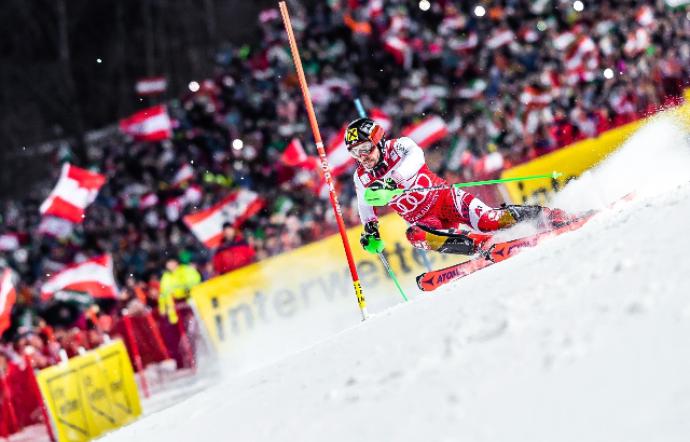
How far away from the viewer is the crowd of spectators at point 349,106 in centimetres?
1503

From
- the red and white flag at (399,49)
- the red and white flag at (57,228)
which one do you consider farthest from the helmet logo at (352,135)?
the red and white flag at (57,228)

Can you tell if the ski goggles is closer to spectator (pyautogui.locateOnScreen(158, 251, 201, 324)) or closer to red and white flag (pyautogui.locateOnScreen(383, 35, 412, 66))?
spectator (pyautogui.locateOnScreen(158, 251, 201, 324))

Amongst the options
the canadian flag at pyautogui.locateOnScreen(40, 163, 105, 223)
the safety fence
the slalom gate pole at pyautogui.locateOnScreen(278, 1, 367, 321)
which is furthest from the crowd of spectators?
the slalom gate pole at pyautogui.locateOnScreen(278, 1, 367, 321)

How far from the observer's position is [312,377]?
462 centimetres

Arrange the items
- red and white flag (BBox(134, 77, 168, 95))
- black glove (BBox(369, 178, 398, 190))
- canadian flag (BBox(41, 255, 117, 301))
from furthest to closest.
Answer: red and white flag (BBox(134, 77, 168, 95))
canadian flag (BBox(41, 255, 117, 301))
black glove (BBox(369, 178, 398, 190))

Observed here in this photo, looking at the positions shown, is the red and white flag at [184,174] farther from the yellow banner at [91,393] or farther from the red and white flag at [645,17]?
the red and white flag at [645,17]

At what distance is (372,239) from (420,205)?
588mm

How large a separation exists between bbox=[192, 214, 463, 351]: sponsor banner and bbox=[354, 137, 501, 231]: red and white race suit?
10.6 feet

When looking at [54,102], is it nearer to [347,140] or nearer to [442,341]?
[347,140]

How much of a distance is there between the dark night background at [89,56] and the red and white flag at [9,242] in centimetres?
511

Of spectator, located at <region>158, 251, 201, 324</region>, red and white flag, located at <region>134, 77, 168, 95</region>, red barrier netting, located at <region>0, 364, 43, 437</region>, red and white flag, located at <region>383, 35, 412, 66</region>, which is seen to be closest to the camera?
red barrier netting, located at <region>0, 364, 43, 437</region>

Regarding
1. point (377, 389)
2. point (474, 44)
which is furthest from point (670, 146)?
point (474, 44)

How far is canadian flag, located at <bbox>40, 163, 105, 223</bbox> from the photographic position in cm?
1383

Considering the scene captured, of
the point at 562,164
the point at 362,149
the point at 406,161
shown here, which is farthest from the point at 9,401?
the point at 562,164
